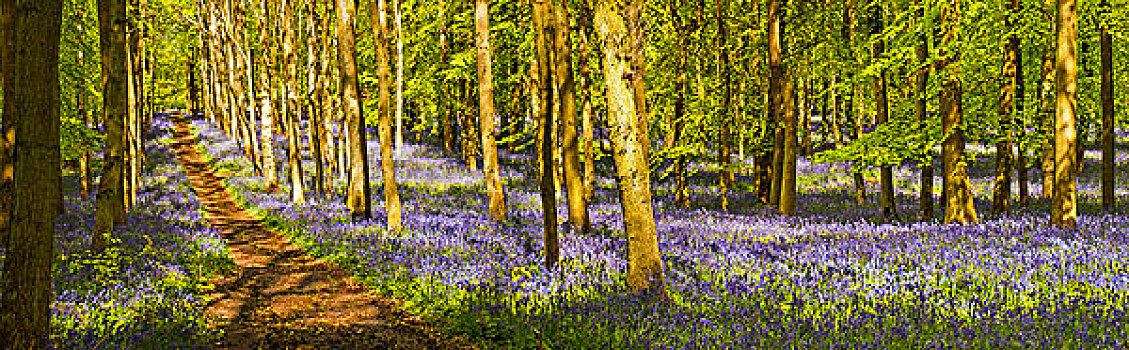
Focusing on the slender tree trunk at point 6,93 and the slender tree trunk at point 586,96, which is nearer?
the slender tree trunk at point 6,93

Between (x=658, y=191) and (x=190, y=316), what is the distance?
65.7 ft

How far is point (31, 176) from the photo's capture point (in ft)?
16.1

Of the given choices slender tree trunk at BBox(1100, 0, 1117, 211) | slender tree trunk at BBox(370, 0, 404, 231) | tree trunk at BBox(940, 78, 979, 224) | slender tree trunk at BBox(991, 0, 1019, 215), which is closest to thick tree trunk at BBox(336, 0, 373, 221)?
slender tree trunk at BBox(370, 0, 404, 231)

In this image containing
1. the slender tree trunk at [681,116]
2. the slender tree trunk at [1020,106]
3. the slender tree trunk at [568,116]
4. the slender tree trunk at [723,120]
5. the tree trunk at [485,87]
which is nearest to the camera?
the slender tree trunk at [568,116]

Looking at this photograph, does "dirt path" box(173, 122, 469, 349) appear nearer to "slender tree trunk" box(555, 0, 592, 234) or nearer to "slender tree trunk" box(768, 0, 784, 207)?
"slender tree trunk" box(555, 0, 592, 234)

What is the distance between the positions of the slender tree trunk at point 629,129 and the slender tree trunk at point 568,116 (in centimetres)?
322

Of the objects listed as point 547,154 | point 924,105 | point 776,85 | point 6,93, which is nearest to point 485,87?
point 547,154

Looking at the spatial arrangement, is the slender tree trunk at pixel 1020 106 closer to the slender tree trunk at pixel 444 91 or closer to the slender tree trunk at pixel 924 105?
the slender tree trunk at pixel 924 105

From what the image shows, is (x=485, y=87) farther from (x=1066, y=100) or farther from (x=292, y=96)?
(x=1066, y=100)

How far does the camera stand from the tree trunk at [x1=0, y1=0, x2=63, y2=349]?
488 cm

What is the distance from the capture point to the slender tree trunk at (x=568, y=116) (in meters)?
11.2

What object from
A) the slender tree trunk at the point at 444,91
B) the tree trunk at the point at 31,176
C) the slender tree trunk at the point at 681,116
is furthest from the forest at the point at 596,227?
the slender tree trunk at the point at 444,91

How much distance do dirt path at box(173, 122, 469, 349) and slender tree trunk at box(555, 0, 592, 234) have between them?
13.5 ft

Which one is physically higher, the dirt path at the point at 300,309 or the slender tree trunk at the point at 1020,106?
the slender tree trunk at the point at 1020,106
